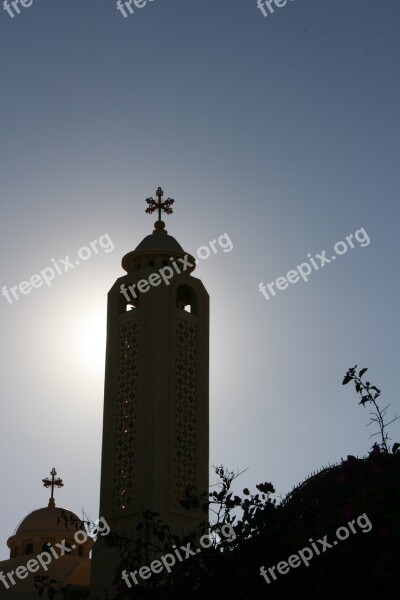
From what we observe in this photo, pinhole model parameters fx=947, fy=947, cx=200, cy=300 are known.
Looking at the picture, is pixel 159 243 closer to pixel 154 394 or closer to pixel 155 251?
pixel 155 251

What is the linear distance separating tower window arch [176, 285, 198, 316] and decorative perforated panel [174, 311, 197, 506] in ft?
1.25

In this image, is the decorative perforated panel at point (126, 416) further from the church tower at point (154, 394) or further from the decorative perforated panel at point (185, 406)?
the decorative perforated panel at point (185, 406)

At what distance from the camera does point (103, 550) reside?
57.6 feet

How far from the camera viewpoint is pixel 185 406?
18531 mm

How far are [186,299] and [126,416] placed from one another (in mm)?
3136

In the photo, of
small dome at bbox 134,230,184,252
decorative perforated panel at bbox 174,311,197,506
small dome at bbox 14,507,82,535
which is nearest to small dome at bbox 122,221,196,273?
small dome at bbox 134,230,184,252

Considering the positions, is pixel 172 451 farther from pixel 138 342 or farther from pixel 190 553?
pixel 190 553

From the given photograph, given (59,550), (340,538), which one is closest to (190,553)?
(340,538)

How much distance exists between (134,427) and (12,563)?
265 inches

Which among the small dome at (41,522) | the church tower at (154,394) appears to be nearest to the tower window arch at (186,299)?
the church tower at (154,394)

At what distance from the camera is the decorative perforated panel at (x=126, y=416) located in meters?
17.8

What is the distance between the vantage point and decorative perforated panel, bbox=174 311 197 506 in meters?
17.8

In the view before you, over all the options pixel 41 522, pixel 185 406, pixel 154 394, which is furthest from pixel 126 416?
pixel 41 522

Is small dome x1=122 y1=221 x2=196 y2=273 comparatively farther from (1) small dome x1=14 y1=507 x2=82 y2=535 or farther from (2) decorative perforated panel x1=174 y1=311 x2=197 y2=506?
(1) small dome x1=14 y1=507 x2=82 y2=535
